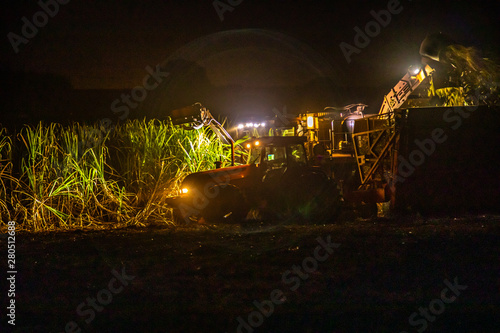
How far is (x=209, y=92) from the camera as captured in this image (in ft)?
116

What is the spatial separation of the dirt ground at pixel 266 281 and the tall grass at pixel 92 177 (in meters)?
1.87

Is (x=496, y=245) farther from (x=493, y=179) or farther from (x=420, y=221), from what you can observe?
(x=493, y=179)

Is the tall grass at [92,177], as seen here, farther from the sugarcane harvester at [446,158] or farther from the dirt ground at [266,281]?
the sugarcane harvester at [446,158]

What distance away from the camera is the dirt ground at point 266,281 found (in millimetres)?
4238

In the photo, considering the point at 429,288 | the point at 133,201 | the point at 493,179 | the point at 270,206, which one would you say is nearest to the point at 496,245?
the point at 429,288

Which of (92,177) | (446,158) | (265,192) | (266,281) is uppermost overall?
(446,158)

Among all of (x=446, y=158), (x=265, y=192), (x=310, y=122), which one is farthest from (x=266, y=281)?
(x=310, y=122)

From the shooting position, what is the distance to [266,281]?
17.0ft

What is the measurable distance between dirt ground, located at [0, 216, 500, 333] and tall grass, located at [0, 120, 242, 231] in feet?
6.14

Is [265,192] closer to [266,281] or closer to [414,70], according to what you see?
[266,281]

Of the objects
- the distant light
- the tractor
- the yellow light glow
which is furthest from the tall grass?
the distant light

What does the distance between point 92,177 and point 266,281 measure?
5.81 m

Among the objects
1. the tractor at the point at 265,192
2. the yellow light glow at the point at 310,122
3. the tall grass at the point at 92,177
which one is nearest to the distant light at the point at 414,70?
the yellow light glow at the point at 310,122

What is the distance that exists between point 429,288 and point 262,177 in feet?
16.3
